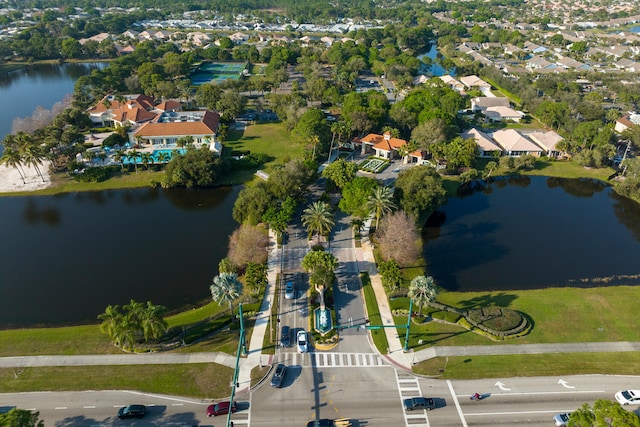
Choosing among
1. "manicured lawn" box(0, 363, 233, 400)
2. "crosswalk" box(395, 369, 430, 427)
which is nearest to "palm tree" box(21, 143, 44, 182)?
"manicured lawn" box(0, 363, 233, 400)

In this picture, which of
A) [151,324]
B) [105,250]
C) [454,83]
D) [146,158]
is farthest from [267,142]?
[454,83]

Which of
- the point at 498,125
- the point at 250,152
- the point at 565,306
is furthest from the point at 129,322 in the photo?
the point at 498,125

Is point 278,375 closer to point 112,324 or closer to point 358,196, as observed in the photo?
point 112,324

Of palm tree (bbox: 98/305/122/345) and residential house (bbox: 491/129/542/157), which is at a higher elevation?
palm tree (bbox: 98/305/122/345)

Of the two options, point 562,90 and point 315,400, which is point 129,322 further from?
point 562,90

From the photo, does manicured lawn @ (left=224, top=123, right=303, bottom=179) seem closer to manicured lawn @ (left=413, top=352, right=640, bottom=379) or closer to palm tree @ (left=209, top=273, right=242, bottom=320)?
palm tree @ (left=209, top=273, right=242, bottom=320)

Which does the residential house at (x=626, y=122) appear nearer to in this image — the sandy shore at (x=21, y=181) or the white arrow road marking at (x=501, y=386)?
the white arrow road marking at (x=501, y=386)
